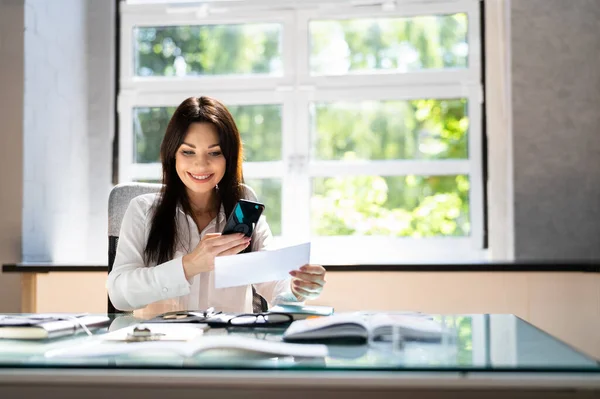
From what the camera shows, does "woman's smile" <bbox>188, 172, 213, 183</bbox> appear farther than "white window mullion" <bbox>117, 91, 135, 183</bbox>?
No

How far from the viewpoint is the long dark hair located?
2.09 meters

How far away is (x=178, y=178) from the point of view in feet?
7.34

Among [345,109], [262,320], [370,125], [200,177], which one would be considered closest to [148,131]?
[345,109]

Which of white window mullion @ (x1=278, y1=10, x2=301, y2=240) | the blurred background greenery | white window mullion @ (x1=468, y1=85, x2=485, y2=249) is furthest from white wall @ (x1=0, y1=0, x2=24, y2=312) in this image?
white window mullion @ (x1=468, y1=85, x2=485, y2=249)

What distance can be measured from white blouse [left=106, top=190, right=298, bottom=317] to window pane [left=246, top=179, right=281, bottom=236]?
1124mm

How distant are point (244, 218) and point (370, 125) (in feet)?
5.63

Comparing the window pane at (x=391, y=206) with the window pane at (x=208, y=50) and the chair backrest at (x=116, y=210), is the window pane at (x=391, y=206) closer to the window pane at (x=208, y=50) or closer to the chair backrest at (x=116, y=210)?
the window pane at (x=208, y=50)

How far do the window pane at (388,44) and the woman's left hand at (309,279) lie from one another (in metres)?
1.75

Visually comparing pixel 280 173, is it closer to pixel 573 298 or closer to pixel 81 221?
pixel 81 221

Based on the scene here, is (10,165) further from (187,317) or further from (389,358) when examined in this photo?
(389,358)

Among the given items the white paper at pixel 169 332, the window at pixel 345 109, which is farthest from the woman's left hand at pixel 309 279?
the window at pixel 345 109

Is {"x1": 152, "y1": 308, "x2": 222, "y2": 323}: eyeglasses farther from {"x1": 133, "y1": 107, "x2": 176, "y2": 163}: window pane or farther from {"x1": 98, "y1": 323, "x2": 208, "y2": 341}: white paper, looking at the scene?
{"x1": 133, "y1": 107, "x2": 176, "y2": 163}: window pane

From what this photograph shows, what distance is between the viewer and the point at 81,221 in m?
3.44

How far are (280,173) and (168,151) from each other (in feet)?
4.24
